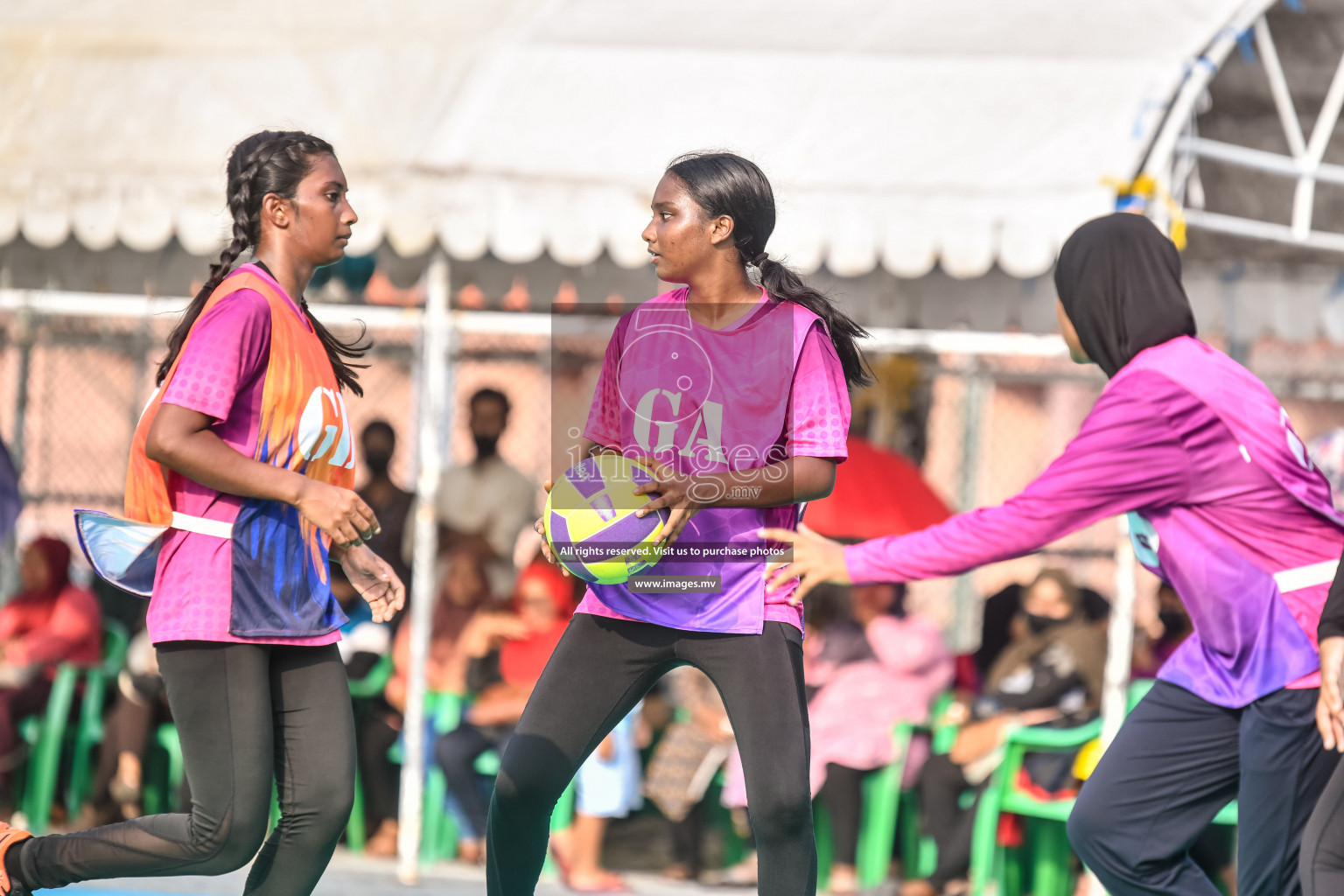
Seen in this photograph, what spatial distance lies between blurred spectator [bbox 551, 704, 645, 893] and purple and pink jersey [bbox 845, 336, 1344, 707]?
336 cm

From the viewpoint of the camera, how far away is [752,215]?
334 centimetres

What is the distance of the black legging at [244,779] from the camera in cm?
313

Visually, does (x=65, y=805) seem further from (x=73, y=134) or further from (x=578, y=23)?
(x=578, y=23)

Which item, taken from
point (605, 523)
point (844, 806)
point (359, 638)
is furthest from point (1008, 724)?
point (605, 523)

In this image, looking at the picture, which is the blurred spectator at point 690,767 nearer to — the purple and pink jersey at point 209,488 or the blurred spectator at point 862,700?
the blurred spectator at point 862,700

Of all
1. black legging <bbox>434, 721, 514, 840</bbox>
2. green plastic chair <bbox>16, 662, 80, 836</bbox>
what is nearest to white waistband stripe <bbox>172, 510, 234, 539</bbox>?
black legging <bbox>434, 721, 514, 840</bbox>

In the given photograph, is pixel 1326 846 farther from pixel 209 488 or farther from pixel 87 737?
pixel 87 737

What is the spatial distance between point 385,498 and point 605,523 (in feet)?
14.1

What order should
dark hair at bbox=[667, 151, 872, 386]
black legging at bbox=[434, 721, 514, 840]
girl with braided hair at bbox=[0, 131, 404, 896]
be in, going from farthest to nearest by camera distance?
black legging at bbox=[434, 721, 514, 840] → dark hair at bbox=[667, 151, 872, 386] → girl with braided hair at bbox=[0, 131, 404, 896]

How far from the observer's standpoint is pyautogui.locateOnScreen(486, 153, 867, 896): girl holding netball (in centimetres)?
317

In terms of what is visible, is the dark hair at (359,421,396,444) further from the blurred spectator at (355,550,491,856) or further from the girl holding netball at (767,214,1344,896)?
the girl holding netball at (767,214,1344,896)

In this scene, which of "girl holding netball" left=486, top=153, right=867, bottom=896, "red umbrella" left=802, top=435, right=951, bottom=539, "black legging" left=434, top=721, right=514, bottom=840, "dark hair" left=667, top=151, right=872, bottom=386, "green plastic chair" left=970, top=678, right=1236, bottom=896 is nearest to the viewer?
"girl holding netball" left=486, top=153, right=867, bottom=896

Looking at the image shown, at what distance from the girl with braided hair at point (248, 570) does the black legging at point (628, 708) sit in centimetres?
38

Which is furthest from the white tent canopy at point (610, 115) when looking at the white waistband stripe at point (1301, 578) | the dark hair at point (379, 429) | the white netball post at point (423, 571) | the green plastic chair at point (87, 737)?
the white waistband stripe at point (1301, 578)
